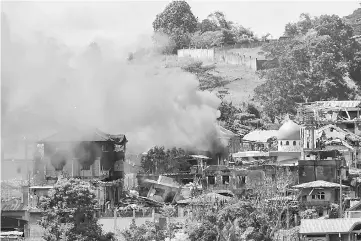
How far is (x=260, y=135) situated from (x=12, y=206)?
90.4ft

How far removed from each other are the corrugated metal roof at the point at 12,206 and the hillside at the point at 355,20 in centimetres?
6477

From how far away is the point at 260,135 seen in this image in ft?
305

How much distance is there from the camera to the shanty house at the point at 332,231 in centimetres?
6091

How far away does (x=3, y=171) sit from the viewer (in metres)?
74.4

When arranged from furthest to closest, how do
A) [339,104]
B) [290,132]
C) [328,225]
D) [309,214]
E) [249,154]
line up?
[339,104] → [249,154] → [290,132] → [309,214] → [328,225]

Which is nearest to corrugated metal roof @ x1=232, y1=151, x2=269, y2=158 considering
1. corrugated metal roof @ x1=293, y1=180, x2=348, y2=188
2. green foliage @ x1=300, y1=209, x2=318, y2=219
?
corrugated metal roof @ x1=293, y1=180, x2=348, y2=188

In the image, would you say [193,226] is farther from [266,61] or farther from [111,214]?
[266,61]

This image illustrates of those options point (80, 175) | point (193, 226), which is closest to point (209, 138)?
point (80, 175)

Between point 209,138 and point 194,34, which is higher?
point 194,34

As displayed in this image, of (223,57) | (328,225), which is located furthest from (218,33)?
(328,225)

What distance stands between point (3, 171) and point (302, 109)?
30.5 meters

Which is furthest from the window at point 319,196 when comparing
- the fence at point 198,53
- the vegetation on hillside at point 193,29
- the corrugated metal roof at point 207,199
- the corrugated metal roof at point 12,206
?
the vegetation on hillside at point 193,29

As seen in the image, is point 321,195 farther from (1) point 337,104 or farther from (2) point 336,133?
(1) point 337,104

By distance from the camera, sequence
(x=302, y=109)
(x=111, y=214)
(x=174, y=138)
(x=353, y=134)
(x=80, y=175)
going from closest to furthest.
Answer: (x=111, y=214), (x=80, y=175), (x=174, y=138), (x=353, y=134), (x=302, y=109)
